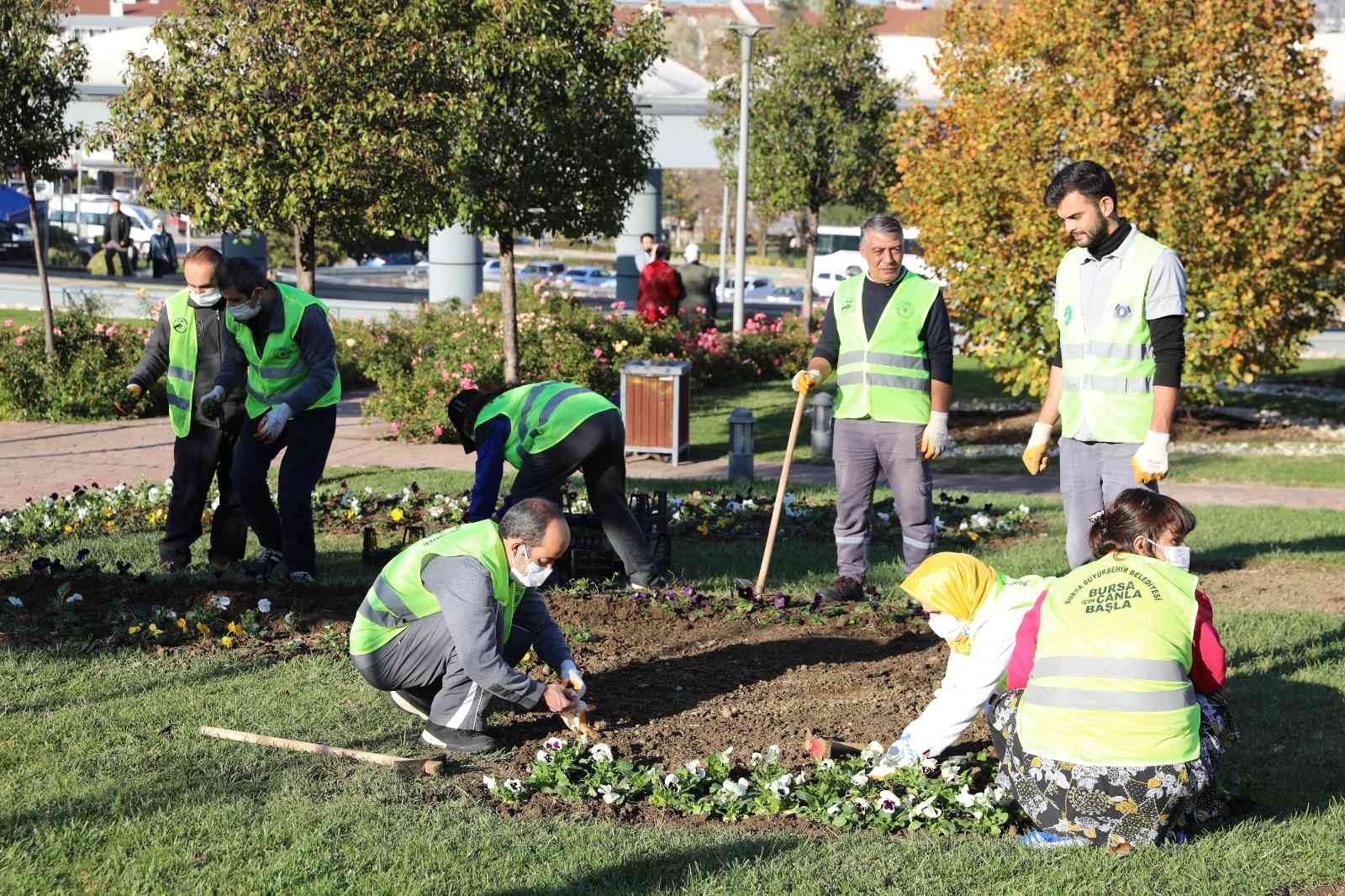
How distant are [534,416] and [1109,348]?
2.53 meters

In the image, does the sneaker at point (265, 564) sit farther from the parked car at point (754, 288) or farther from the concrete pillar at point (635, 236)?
the parked car at point (754, 288)

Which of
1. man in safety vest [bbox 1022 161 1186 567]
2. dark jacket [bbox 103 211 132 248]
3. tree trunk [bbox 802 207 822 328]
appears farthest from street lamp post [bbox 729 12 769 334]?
dark jacket [bbox 103 211 132 248]

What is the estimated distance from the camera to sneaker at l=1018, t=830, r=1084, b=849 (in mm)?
4117

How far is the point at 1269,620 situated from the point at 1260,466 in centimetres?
617

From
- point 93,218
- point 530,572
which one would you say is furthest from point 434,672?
point 93,218

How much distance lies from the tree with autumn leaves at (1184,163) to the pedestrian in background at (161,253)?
2323 centimetres

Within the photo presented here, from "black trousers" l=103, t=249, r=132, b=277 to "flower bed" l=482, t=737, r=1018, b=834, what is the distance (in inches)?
1145

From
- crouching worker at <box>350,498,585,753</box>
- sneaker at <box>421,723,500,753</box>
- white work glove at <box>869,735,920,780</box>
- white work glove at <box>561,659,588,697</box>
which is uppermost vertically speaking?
crouching worker at <box>350,498,585,753</box>

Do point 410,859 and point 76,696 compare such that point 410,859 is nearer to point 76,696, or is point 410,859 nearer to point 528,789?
point 528,789

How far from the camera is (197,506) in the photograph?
7574 millimetres

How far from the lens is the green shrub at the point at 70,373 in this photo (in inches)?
536

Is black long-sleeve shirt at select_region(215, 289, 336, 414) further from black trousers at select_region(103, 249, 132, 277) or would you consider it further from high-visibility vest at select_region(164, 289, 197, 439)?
black trousers at select_region(103, 249, 132, 277)

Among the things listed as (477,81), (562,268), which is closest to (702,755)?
(477,81)

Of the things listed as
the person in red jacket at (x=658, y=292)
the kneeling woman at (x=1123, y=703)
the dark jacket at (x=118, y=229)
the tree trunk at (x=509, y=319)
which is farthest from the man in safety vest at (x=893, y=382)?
the dark jacket at (x=118, y=229)
